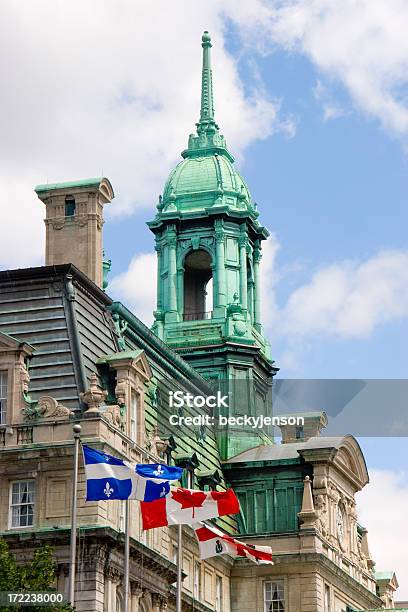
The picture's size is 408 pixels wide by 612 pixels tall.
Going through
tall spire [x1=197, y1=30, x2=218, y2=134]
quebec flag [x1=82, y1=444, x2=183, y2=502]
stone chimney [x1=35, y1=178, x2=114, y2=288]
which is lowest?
quebec flag [x1=82, y1=444, x2=183, y2=502]

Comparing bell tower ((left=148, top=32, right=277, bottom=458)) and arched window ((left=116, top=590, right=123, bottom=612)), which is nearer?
arched window ((left=116, top=590, right=123, bottom=612))

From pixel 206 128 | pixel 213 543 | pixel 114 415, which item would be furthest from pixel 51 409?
pixel 206 128

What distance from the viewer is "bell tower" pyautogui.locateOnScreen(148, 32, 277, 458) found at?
309 feet

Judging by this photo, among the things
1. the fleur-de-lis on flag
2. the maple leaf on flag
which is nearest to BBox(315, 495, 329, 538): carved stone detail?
the maple leaf on flag

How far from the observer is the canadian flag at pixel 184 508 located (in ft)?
200

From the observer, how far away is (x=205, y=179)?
98750 mm

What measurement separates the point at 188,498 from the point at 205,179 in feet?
129

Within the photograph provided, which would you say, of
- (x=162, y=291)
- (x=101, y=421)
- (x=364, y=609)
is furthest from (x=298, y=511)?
(x=101, y=421)

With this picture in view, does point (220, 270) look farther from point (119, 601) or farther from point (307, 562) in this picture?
point (119, 601)

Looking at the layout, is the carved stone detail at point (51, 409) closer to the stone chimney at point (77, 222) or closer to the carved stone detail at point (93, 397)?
the carved stone detail at point (93, 397)

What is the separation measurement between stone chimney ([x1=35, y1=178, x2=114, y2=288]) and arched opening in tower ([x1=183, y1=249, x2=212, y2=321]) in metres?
21.0

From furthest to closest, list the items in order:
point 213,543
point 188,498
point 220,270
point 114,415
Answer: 1. point 220,270
2. point 114,415
3. point 213,543
4. point 188,498

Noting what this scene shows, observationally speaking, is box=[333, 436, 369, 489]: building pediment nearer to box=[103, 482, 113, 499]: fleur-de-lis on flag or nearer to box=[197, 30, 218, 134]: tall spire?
box=[197, 30, 218, 134]: tall spire

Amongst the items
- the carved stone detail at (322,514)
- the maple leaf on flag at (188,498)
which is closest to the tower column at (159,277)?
the carved stone detail at (322,514)
